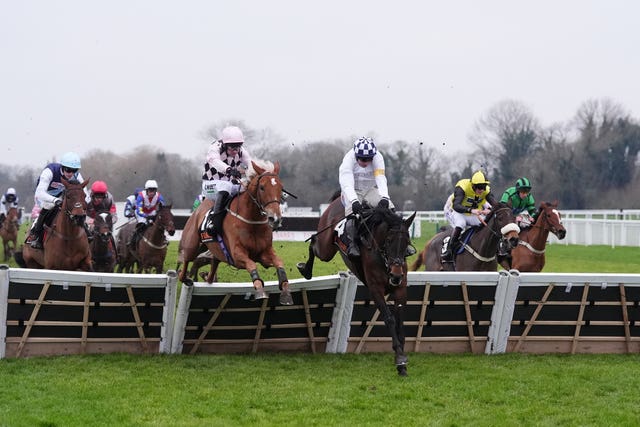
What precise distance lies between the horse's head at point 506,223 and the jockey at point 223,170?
391cm

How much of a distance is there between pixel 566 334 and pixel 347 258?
114 inches

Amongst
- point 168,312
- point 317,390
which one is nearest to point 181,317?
point 168,312

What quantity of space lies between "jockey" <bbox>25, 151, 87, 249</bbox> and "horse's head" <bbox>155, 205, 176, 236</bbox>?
437cm

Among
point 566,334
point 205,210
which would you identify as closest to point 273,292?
point 205,210

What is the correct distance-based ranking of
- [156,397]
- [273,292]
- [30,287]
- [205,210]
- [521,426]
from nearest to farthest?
[521,426], [156,397], [30,287], [273,292], [205,210]

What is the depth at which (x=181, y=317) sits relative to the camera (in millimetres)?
9539

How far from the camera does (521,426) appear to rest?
22.4 feet

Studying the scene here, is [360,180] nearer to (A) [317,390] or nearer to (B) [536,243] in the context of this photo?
(A) [317,390]

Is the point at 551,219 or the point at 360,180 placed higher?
the point at 360,180

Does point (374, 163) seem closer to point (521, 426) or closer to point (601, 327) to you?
point (601, 327)

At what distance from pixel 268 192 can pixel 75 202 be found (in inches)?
134

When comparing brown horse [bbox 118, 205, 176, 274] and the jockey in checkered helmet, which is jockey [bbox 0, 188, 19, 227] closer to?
brown horse [bbox 118, 205, 176, 274]

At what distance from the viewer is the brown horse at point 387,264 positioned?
8914 millimetres

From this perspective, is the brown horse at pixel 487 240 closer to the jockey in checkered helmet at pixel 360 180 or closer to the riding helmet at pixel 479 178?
the riding helmet at pixel 479 178
